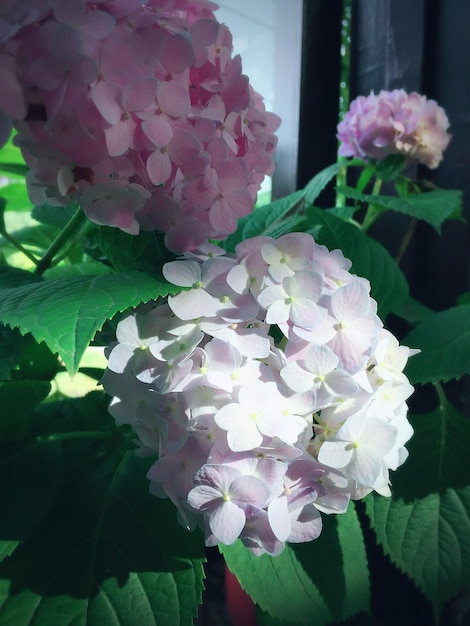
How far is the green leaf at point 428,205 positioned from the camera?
78 centimetres

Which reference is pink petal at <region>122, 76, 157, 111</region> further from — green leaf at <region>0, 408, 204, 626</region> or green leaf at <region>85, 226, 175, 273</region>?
green leaf at <region>0, 408, 204, 626</region>

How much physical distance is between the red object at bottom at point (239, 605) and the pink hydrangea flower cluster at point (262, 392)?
441mm

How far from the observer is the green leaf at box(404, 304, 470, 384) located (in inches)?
22.5

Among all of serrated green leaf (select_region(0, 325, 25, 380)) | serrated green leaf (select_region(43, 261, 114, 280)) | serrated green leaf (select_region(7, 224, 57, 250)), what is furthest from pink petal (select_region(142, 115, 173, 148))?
serrated green leaf (select_region(7, 224, 57, 250))

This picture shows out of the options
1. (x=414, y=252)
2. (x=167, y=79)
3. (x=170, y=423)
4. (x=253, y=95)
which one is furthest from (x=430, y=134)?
(x=170, y=423)

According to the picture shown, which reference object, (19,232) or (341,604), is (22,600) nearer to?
(341,604)

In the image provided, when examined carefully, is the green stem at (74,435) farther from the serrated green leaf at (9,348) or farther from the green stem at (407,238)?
the green stem at (407,238)

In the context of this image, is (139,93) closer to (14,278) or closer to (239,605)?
(14,278)

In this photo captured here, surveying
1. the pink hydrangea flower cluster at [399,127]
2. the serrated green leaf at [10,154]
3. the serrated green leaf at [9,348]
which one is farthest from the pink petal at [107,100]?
the serrated green leaf at [10,154]

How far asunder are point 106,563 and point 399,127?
78 centimetres

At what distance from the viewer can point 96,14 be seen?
0.39 meters

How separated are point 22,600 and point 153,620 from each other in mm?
118

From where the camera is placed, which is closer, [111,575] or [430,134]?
[111,575]

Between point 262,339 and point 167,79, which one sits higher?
point 167,79
